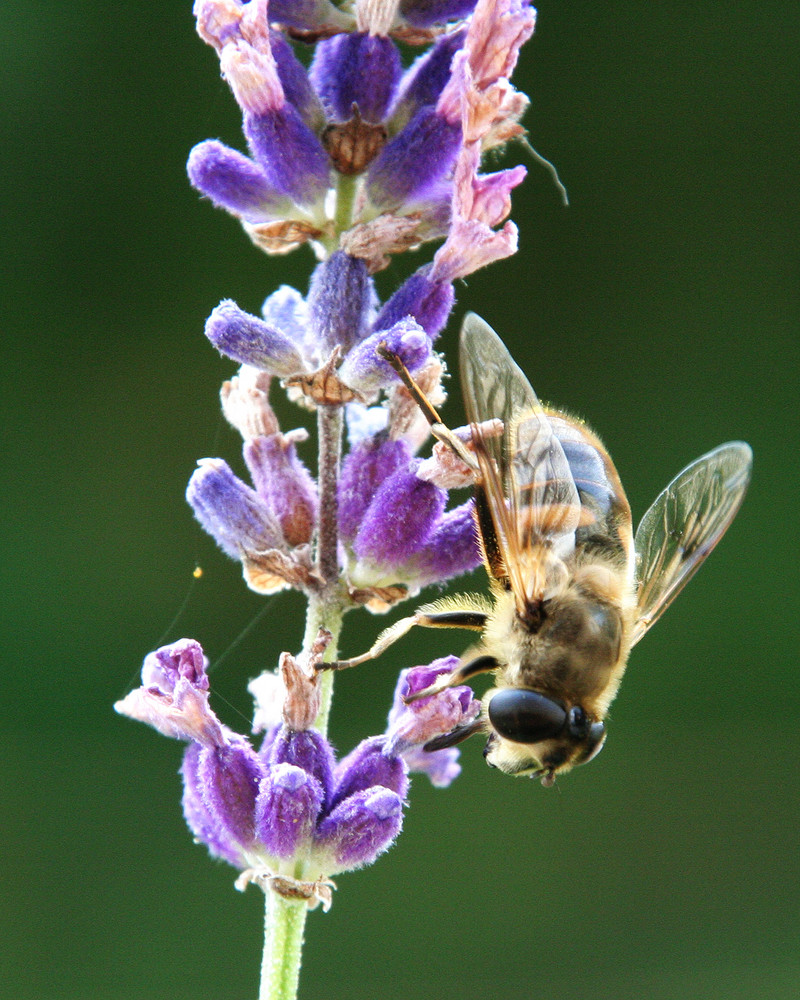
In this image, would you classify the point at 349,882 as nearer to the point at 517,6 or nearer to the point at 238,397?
the point at 238,397

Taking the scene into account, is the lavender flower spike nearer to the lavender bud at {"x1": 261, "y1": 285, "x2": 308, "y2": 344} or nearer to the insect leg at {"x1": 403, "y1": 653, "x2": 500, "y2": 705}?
the insect leg at {"x1": 403, "y1": 653, "x2": 500, "y2": 705}

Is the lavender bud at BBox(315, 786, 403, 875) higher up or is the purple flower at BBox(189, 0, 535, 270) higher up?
the purple flower at BBox(189, 0, 535, 270)

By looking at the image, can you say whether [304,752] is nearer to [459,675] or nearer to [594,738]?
[459,675]

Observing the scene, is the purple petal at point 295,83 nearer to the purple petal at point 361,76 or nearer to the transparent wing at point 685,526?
the purple petal at point 361,76

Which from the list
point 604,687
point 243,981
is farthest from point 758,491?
point 604,687

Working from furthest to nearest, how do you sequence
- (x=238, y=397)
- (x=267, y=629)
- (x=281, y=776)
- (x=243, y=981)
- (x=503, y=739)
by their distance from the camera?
(x=267, y=629)
(x=243, y=981)
(x=238, y=397)
(x=503, y=739)
(x=281, y=776)

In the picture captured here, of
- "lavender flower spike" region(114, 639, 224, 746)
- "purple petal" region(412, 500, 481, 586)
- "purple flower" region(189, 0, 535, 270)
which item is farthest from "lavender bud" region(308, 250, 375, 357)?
"lavender flower spike" region(114, 639, 224, 746)

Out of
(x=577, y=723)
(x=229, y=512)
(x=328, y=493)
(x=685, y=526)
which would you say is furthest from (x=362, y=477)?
(x=685, y=526)
